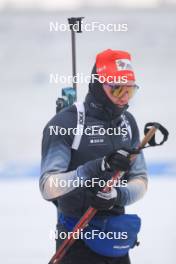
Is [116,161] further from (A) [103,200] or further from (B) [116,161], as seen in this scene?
(A) [103,200]

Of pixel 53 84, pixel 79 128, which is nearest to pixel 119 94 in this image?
pixel 79 128

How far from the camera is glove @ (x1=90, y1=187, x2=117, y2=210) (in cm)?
251

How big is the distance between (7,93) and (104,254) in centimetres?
372

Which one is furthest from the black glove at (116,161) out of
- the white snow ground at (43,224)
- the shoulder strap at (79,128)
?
the white snow ground at (43,224)

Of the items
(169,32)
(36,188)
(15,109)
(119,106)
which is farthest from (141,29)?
(119,106)

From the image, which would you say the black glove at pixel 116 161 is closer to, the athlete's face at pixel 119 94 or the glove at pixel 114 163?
the glove at pixel 114 163

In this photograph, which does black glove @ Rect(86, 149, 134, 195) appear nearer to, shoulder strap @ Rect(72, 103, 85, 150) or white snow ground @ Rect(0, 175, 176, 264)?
shoulder strap @ Rect(72, 103, 85, 150)

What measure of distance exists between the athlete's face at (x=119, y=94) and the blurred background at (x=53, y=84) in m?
1.59

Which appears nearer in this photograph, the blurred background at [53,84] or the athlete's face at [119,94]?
the athlete's face at [119,94]

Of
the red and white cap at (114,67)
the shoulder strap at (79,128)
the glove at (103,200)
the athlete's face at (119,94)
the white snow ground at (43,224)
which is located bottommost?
the white snow ground at (43,224)

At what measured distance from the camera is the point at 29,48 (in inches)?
255

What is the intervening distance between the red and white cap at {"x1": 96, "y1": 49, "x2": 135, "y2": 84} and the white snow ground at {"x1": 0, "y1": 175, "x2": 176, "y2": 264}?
1268 mm

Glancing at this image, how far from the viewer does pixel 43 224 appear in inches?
163

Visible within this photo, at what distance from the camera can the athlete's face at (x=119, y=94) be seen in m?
2.59
